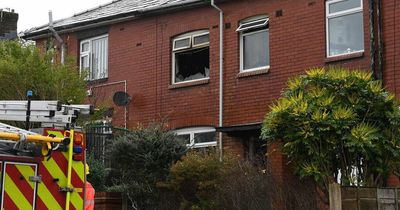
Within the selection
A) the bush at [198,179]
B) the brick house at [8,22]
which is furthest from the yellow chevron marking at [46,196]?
the brick house at [8,22]

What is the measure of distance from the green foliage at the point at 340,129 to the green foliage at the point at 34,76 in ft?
19.1

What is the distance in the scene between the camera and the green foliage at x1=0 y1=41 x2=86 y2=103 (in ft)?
49.7

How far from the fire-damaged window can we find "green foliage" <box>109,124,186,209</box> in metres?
3.40

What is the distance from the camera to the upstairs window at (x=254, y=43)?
16.9 metres

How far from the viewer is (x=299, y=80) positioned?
1180 centimetres

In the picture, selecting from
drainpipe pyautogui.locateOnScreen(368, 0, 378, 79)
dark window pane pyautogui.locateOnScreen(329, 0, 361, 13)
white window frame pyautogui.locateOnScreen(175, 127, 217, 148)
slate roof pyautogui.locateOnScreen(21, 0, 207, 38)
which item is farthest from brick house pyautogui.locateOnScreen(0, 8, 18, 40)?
drainpipe pyautogui.locateOnScreen(368, 0, 378, 79)

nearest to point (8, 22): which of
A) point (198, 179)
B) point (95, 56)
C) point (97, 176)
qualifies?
point (95, 56)

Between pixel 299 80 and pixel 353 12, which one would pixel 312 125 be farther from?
pixel 353 12

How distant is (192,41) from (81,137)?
37.9 ft

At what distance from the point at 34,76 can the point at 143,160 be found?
10.1 feet

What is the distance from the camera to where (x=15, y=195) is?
21.9ft

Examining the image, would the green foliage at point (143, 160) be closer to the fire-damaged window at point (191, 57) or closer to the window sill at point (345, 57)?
the fire-damaged window at point (191, 57)

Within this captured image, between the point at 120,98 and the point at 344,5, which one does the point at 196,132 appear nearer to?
the point at 120,98

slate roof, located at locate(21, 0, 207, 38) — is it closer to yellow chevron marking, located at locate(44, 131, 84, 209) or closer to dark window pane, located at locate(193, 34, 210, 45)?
dark window pane, located at locate(193, 34, 210, 45)
